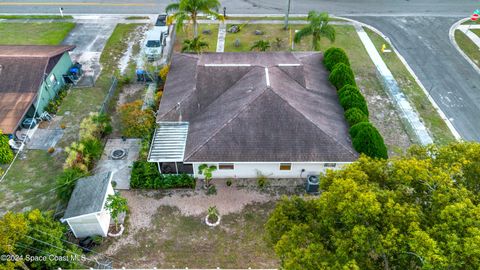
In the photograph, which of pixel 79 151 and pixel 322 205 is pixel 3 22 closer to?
pixel 79 151

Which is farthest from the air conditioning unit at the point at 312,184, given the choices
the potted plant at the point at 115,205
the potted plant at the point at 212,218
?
the potted plant at the point at 115,205

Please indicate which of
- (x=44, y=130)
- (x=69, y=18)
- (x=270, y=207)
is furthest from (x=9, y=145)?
(x=69, y=18)

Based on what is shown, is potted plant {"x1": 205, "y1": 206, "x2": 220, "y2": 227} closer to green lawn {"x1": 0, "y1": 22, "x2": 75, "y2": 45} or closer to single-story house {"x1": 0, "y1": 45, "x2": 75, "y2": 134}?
single-story house {"x1": 0, "y1": 45, "x2": 75, "y2": 134}

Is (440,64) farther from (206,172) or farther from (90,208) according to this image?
(90,208)

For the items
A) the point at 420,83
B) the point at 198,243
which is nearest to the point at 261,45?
the point at 420,83

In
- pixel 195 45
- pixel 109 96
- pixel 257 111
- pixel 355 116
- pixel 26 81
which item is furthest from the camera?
pixel 195 45

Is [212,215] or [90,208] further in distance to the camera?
[212,215]

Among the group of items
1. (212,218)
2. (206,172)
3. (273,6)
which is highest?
(273,6)
